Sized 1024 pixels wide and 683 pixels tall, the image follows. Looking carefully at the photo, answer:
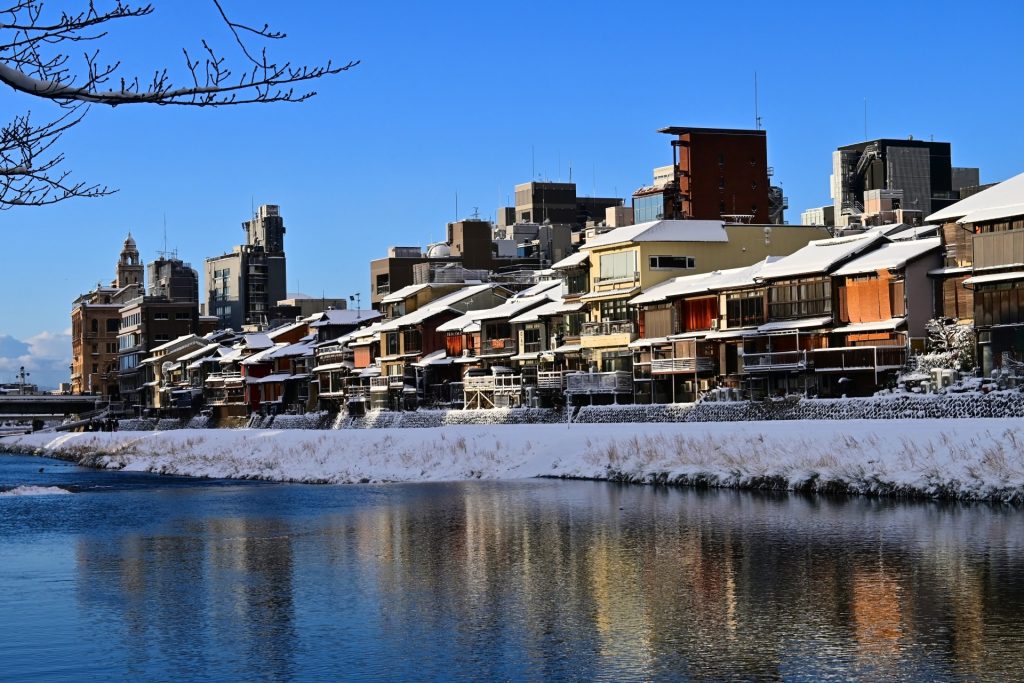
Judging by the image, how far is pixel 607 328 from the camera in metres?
→ 86.5

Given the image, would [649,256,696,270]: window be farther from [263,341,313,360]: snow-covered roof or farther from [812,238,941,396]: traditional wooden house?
[263,341,313,360]: snow-covered roof

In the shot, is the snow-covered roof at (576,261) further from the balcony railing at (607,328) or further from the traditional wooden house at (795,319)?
the traditional wooden house at (795,319)

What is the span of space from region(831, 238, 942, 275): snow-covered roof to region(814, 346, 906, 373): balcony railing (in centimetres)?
379

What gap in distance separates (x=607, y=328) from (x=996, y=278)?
30623 millimetres

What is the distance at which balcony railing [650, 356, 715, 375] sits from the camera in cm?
7712

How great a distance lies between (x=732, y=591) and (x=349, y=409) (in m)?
93.5

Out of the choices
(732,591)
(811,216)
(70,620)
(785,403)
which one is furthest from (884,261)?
(811,216)

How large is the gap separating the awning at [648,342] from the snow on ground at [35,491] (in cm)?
3679

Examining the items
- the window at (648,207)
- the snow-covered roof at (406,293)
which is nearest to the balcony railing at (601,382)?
the window at (648,207)

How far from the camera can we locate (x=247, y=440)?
258ft

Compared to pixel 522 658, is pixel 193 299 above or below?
above

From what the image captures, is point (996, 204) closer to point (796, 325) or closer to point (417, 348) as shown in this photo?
point (796, 325)

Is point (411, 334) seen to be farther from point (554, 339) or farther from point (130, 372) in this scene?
point (130, 372)

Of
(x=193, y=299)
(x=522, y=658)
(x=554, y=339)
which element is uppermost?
(x=193, y=299)
